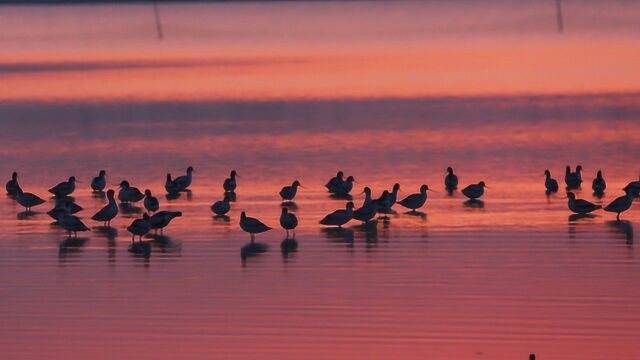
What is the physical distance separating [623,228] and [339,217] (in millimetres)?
5085

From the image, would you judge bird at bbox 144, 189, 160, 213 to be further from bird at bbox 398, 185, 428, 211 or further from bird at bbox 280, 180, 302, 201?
bird at bbox 398, 185, 428, 211

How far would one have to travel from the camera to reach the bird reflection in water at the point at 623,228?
93.5 feet

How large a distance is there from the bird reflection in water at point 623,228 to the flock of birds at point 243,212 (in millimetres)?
401

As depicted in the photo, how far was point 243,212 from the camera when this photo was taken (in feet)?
95.3

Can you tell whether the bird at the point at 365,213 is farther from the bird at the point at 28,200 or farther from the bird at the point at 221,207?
the bird at the point at 28,200

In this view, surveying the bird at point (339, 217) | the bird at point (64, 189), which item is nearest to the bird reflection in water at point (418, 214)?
the bird at point (339, 217)

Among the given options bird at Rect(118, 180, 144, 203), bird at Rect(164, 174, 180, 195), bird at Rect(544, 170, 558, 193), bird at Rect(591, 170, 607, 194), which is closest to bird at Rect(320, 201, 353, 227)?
bird at Rect(118, 180, 144, 203)

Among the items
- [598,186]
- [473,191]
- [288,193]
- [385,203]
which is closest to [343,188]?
[288,193]

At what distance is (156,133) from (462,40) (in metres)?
71.8

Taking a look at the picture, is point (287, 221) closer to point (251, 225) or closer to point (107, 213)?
point (251, 225)

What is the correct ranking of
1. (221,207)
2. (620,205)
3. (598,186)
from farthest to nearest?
(598,186) → (221,207) → (620,205)

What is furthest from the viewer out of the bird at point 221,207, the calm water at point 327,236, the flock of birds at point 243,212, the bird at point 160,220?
the bird at point 221,207

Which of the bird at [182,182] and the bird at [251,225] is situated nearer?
the bird at [251,225]

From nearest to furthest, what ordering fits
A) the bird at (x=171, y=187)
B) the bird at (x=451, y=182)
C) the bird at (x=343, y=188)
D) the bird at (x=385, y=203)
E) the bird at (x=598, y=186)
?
the bird at (x=385, y=203) < the bird at (x=598, y=186) < the bird at (x=343, y=188) < the bird at (x=171, y=187) < the bird at (x=451, y=182)
